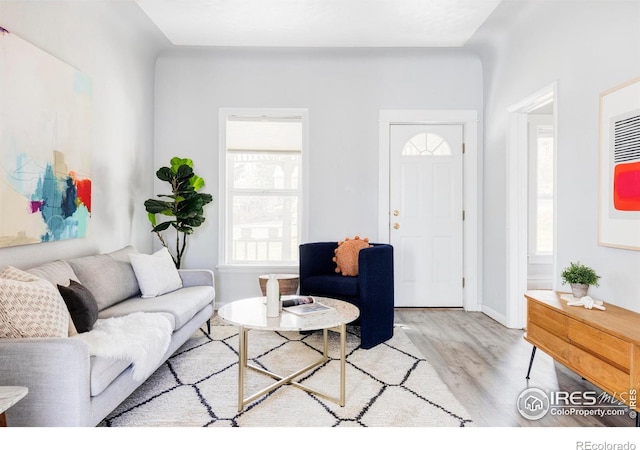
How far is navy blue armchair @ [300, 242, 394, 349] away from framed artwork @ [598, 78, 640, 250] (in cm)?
149

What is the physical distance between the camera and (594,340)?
1.97 m

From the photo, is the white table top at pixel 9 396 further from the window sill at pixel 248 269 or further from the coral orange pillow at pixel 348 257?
the window sill at pixel 248 269

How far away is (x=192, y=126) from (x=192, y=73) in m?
0.58

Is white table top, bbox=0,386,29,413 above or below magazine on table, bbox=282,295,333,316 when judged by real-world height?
below

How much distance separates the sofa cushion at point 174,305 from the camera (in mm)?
2576

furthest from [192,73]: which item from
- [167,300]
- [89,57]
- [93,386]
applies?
[93,386]

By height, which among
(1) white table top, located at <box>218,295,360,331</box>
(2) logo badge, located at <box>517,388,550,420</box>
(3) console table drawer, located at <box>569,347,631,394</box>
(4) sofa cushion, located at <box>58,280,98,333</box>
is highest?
(4) sofa cushion, located at <box>58,280,98,333</box>

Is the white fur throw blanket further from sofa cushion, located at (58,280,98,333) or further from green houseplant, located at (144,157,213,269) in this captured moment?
green houseplant, located at (144,157,213,269)

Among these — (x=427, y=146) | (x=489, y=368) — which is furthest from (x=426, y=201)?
(x=489, y=368)

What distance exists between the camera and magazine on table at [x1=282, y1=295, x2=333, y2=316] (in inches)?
94.2

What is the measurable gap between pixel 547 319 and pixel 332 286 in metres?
1.61

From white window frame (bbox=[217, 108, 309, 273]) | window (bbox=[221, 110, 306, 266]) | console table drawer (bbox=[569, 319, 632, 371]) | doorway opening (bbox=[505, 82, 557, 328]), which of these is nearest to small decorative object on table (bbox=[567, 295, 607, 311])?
console table drawer (bbox=[569, 319, 632, 371])

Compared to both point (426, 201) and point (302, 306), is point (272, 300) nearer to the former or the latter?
point (302, 306)

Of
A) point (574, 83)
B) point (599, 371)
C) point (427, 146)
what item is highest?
point (574, 83)
